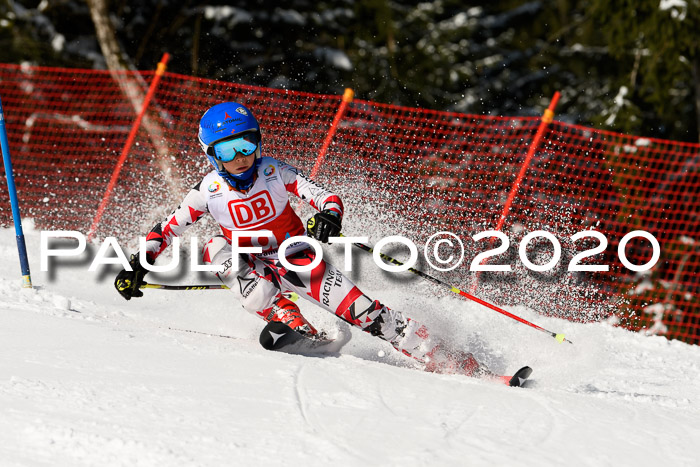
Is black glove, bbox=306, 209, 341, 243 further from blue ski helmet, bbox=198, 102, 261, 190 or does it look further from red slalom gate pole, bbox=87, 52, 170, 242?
red slalom gate pole, bbox=87, 52, 170, 242

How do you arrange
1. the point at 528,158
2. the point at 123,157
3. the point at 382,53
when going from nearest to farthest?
1. the point at 528,158
2. the point at 123,157
3. the point at 382,53

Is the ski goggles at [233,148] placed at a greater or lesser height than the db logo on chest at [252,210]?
greater

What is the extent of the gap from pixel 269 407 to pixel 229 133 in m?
1.82

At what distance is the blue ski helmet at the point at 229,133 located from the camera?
15.6 feet

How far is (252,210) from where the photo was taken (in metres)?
5.00

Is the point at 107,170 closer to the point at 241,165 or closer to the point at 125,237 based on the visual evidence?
the point at 125,237

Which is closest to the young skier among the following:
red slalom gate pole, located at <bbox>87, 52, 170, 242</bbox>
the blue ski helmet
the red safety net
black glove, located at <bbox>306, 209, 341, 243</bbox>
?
the blue ski helmet

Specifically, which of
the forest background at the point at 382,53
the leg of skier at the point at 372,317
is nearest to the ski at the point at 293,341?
the leg of skier at the point at 372,317

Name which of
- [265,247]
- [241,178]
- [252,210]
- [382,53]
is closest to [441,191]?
[265,247]

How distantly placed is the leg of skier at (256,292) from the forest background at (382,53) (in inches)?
312

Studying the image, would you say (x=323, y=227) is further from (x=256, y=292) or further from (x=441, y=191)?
(x=441, y=191)

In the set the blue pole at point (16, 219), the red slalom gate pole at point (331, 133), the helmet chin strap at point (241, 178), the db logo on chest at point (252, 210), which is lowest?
the blue pole at point (16, 219)

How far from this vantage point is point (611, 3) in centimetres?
1156

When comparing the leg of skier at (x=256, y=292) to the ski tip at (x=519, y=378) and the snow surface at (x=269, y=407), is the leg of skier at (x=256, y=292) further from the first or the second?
the ski tip at (x=519, y=378)
